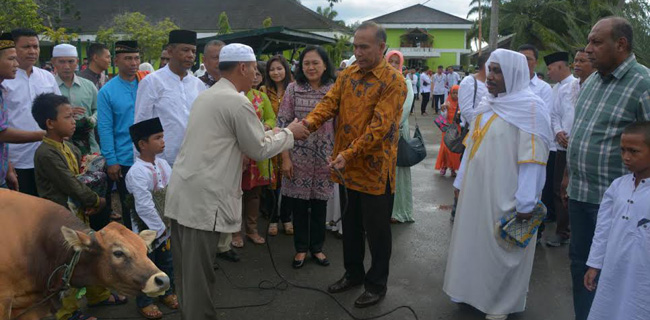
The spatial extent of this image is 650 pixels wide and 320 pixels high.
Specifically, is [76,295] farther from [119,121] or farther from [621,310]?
[621,310]

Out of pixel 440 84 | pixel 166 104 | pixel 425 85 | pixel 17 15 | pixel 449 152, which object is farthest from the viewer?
pixel 425 85

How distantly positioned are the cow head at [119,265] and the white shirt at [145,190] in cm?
111

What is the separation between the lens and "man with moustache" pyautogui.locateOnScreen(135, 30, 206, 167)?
4.64 metres

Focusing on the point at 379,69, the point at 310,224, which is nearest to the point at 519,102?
the point at 379,69

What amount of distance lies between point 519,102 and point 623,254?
150cm

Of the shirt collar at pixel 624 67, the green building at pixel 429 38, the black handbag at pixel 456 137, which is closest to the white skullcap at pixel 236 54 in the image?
the shirt collar at pixel 624 67

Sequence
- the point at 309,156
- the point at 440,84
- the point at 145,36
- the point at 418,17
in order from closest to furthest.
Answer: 1. the point at 309,156
2. the point at 440,84
3. the point at 145,36
4. the point at 418,17

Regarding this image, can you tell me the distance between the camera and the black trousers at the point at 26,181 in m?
4.53

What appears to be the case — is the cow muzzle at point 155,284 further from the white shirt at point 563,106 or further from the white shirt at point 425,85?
the white shirt at point 425,85

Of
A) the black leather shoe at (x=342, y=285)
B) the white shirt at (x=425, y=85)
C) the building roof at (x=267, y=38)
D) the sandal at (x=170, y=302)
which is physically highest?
the building roof at (x=267, y=38)

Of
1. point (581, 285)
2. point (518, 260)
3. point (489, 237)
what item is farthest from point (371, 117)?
point (581, 285)

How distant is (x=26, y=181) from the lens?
4.56m

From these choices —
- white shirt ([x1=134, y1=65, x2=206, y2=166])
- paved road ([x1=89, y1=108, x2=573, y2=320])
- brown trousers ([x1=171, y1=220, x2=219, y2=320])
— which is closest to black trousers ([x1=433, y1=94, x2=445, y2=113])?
paved road ([x1=89, y1=108, x2=573, y2=320])

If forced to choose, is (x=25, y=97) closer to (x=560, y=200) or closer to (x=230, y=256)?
(x=230, y=256)
